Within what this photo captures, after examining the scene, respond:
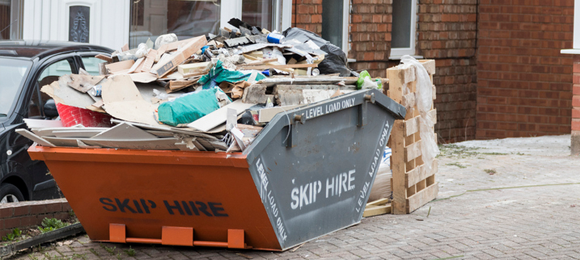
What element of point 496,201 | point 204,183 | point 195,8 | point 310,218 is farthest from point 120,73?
point 195,8

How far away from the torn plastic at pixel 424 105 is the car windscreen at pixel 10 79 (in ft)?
10.4

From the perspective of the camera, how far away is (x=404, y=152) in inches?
247

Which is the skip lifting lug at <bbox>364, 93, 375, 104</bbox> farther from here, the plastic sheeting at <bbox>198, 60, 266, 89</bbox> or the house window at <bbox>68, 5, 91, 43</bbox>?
the house window at <bbox>68, 5, 91, 43</bbox>

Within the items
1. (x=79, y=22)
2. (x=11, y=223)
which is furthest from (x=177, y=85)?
(x=79, y=22)

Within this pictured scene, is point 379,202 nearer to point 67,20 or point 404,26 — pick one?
point 67,20

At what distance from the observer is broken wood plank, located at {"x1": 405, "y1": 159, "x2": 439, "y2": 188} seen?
20.7 feet

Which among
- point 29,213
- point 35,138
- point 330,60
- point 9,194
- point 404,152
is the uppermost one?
point 330,60

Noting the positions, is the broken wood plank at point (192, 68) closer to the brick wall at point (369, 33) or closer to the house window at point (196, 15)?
the house window at point (196, 15)

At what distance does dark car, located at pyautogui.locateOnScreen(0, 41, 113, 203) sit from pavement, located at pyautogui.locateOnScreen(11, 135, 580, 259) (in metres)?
0.65

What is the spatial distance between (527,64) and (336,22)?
169 inches

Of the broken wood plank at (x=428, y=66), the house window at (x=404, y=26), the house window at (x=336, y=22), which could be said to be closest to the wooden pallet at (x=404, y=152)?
the broken wood plank at (x=428, y=66)

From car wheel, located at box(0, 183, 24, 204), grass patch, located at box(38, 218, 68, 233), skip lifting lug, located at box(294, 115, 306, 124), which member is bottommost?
grass patch, located at box(38, 218, 68, 233)

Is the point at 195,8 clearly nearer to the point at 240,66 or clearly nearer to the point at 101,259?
the point at 240,66

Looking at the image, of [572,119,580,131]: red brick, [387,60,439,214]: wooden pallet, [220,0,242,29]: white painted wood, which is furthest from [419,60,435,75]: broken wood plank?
[572,119,580,131]: red brick
